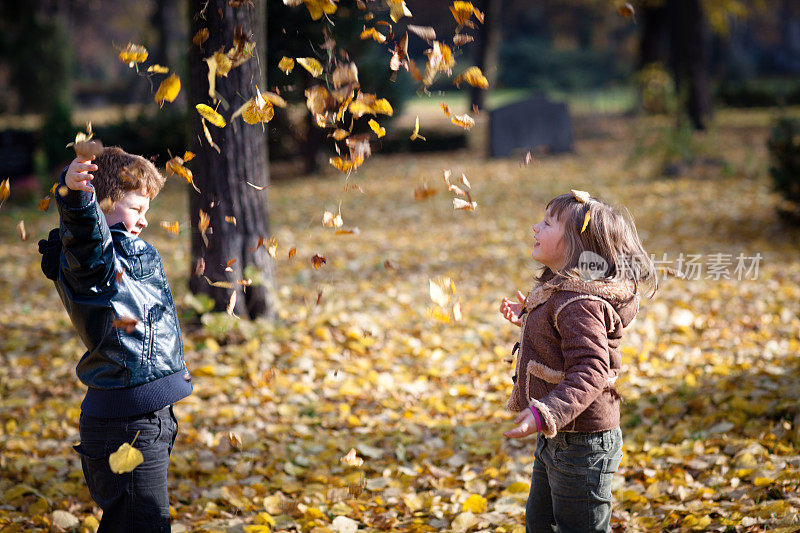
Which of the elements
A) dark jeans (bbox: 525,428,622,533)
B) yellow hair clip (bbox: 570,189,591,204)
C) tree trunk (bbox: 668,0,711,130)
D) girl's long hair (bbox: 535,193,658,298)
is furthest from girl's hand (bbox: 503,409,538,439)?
tree trunk (bbox: 668,0,711,130)

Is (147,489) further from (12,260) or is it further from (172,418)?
(12,260)

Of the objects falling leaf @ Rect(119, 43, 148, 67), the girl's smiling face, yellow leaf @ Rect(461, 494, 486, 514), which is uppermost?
falling leaf @ Rect(119, 43, 148, 67)

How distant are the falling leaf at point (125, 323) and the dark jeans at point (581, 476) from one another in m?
1.33

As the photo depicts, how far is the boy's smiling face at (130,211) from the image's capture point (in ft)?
7.03

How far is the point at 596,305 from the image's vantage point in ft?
6.65

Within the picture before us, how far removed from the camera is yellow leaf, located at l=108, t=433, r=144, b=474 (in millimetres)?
2051

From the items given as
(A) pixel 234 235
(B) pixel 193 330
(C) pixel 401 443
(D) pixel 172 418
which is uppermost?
(A) pixel 234 235

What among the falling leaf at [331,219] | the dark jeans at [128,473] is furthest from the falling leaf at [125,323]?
the falling leaf at [331,219]

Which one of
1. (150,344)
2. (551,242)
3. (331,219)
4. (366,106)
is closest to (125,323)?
(150,344)

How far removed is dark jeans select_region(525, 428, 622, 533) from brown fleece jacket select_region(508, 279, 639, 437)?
51mm

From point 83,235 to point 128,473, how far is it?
2.55 ft

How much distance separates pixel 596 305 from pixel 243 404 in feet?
8.20

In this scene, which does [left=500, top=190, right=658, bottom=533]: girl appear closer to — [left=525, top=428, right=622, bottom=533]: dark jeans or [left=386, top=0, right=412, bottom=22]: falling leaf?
[left=525, top=428, right=622, bottom=533]: dark jeans

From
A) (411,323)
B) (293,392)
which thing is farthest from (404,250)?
(293,392)
